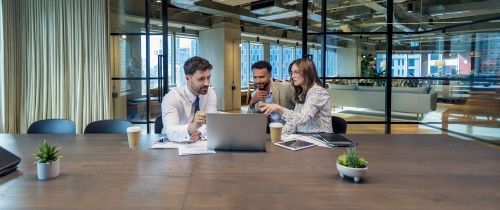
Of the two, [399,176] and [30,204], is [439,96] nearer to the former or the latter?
[399,176]

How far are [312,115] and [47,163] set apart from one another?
1.65 metres

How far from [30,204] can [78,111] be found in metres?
3.32

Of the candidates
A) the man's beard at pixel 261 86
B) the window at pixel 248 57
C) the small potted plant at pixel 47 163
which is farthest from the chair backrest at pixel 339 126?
the window at pixel 248 57

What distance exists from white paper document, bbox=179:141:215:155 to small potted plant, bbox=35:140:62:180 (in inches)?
24.2

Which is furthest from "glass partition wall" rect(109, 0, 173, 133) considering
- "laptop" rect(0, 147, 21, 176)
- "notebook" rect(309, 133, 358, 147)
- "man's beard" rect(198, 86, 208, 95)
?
"laptop" rect(0, 147, 21, 176)

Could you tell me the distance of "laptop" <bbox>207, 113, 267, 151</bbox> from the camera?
185 cm

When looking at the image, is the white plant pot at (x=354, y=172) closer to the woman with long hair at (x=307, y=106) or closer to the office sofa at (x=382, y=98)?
the woman with long hair at (x=307, y=106)

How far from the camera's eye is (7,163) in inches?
60.5

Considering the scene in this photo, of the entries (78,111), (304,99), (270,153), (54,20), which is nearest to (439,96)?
(304,99)

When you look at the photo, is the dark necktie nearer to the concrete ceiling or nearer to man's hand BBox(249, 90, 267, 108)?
man's hand BBox(249, 90, 267, 108)

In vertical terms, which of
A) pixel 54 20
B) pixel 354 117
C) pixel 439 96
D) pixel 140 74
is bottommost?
pixel 354 117

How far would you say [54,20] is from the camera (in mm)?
4105

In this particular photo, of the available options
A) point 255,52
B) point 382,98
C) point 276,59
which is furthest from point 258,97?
point 276,59

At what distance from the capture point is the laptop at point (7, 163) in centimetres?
150
